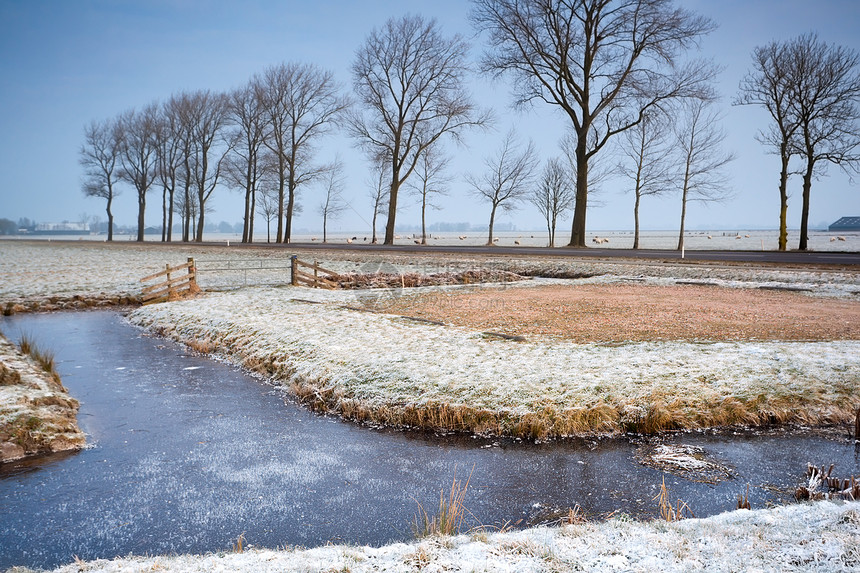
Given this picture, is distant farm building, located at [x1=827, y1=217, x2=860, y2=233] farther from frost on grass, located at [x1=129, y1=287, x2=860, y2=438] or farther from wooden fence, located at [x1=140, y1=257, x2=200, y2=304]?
wooden fence, located at [x1=140, y1=257, x2=200, y2=304]

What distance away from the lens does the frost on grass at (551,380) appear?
8.14m

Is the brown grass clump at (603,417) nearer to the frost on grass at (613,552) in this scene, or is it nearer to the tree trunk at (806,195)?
the frost on grass at (613,552)

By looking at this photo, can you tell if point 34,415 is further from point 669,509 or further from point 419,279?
point 419,279

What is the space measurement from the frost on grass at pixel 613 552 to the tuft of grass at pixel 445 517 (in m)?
0.42

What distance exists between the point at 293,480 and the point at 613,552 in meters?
3.75

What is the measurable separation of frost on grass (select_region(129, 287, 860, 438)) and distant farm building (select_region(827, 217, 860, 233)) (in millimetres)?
144659

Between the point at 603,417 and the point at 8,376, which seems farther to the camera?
the point at 8,376

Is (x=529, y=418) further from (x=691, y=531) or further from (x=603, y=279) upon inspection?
(x=603, y=279)

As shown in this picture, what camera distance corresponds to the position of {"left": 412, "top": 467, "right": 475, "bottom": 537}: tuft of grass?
491cm

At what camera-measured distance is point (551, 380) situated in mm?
9000

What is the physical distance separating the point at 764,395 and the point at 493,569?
6.61 m

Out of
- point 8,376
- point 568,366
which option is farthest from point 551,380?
point 8,376

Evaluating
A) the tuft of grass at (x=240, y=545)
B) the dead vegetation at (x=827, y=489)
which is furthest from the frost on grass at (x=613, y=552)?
the dead vegetation at (x=827, y=489)

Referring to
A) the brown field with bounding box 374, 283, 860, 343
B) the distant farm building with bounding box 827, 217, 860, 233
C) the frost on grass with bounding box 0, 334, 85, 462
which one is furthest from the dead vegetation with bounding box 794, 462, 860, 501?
the distant farm building with bounding box 827, 217, 860, 233
